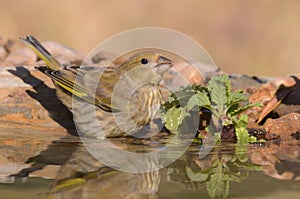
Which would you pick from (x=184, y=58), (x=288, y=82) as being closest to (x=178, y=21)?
(x=184, y=58)

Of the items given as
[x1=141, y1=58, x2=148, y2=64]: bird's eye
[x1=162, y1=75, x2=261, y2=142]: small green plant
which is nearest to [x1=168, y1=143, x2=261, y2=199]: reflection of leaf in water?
[x1=162, y1=75, x2=261, y2=142]: small green plant

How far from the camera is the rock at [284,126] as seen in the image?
223 inches

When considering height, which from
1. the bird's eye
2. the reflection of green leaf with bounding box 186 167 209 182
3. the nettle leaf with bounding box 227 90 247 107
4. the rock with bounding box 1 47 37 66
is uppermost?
the rock with bounding box 1 47 37 66

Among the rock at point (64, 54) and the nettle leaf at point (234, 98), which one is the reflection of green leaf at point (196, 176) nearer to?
the nettle leaf at point (234, 98)

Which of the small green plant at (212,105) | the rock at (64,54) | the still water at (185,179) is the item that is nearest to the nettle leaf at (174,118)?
the small green plant at (212,105)

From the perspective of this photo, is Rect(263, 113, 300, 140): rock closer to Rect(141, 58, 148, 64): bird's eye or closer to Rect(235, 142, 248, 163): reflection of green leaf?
Rect(235, 142, 248, 163): reflection of green leaf

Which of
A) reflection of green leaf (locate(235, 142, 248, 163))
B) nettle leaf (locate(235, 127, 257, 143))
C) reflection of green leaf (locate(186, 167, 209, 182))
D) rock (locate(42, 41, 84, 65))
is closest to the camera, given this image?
reflection of green leaf (locate(186, 167, 209, 182))

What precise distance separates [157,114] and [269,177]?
2267mm

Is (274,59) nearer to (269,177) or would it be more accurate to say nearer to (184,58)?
(184,58)

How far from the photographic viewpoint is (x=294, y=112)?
20.1 feet

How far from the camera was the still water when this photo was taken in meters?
3.37

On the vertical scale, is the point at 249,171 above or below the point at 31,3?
below

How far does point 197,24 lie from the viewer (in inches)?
410

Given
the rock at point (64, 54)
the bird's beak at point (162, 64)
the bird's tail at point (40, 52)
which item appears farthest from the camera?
the rock at point (64, 54)
